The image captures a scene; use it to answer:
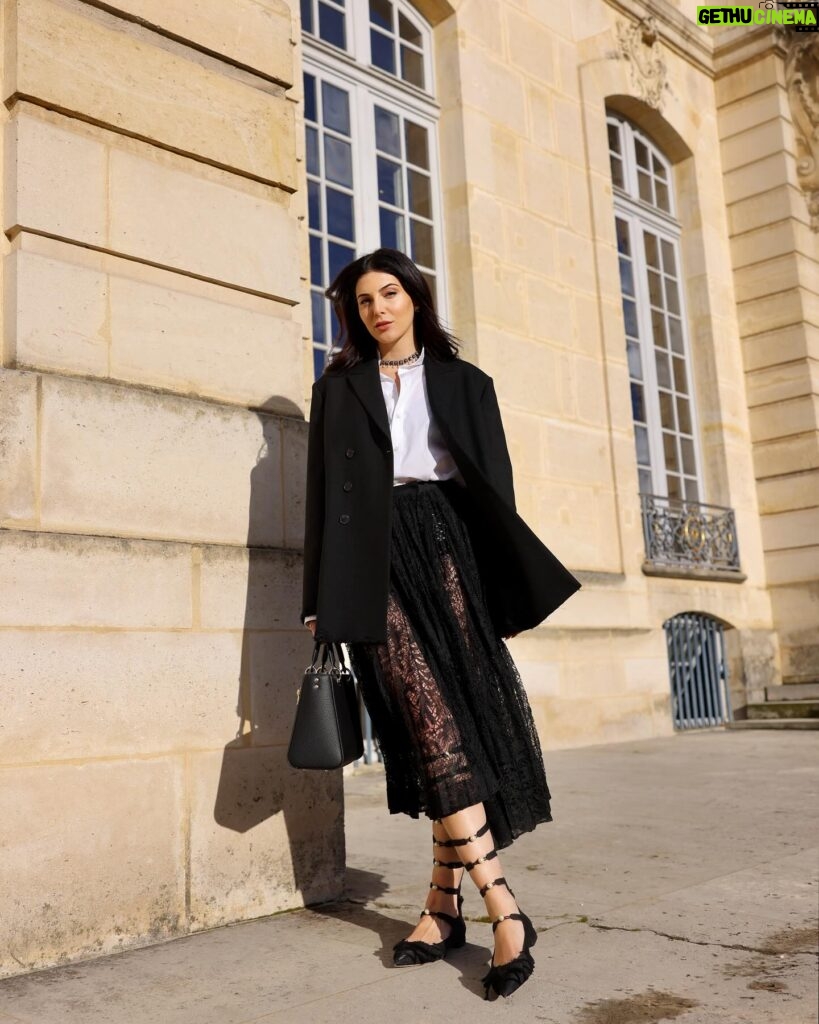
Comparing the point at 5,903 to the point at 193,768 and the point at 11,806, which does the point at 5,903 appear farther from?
the point at 193,768

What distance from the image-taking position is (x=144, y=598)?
3229mm

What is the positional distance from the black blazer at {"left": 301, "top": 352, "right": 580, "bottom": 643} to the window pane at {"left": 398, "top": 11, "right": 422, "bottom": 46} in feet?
23.1

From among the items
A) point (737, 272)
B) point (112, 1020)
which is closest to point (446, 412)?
point (112, 1020)

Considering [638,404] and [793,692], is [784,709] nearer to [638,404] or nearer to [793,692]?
[793,692]

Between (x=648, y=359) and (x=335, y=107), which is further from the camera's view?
(x=648, y=359)

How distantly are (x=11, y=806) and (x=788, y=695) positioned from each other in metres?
9.75

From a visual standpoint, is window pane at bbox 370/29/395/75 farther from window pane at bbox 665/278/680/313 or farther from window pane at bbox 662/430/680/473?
window pane at bbox 662/430/680/473

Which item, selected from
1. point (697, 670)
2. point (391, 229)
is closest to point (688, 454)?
point (697, 670)

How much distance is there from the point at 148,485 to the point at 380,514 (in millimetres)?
821

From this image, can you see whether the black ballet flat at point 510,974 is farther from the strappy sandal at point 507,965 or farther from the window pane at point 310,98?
the window pane at point 310,98

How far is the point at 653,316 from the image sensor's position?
11562 millimetres

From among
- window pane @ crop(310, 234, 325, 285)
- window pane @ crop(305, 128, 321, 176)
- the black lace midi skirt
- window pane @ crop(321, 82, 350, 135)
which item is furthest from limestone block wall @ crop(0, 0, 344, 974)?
window pane @ crop(321, 82, 350, 135)

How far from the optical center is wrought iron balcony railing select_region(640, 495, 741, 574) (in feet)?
33.8

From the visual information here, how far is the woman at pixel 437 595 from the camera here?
2879 mm
